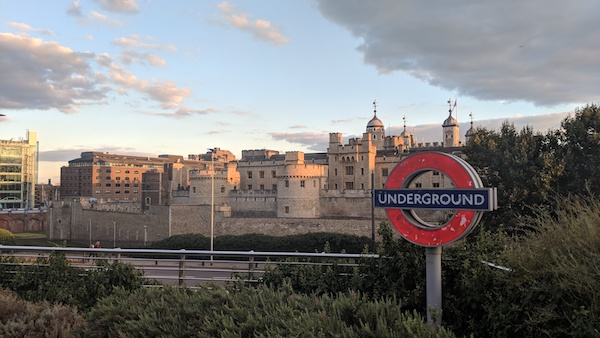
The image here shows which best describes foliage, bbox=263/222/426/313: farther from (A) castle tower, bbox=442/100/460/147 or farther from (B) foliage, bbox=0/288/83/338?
(A) castle tower, bbox=442/100/460/147

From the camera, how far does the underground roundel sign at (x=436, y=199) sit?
612 centimetres

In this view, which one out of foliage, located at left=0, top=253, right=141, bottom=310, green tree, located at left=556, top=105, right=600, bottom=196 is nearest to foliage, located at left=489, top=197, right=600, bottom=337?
foliage, located at left=0, top=253, right=141, bottom=310

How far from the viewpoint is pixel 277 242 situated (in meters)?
42.7

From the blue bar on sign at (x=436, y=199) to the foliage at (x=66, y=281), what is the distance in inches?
A: 235

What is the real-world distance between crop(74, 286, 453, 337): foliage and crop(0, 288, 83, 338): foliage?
614 mm

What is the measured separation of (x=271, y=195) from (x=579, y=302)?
5691 centimetres

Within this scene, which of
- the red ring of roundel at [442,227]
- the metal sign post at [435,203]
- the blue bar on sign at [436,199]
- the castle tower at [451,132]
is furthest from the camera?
the castle tower at [451,132]

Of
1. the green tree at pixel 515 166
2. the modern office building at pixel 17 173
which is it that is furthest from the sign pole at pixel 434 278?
the modern office building at pixel 17 173

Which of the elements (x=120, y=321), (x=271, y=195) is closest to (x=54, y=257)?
(x=120, y=321)

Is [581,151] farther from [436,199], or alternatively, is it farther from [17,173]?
[17,173]

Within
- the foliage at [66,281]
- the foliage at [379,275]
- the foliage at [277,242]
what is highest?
the foliage at [379,275]

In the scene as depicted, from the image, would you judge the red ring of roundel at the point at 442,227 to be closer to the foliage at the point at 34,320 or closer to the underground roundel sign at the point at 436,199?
the underground roundel sign at the point at 436,199

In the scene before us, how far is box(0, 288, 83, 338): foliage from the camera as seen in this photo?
6.26m

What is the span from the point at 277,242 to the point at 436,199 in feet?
121
